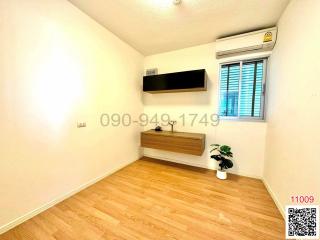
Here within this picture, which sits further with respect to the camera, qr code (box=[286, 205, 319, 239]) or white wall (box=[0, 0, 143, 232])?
white wall (box=[0, 0, 143, 232])

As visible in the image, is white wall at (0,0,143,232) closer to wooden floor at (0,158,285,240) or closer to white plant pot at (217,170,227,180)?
wooden floor at (0,158,285,240)

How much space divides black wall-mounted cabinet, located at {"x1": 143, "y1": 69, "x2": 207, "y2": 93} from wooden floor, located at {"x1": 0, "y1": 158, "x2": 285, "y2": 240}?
5.80 ft

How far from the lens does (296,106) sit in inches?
59.5

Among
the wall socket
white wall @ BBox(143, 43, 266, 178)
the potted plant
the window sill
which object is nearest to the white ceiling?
white wall @ BBox(143, 43, 266, 178)

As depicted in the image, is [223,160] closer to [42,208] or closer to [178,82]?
[178,82]

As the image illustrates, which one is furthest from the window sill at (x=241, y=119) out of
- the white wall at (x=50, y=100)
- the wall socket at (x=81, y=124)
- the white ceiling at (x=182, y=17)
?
the wall socket at (x=81, y=124)

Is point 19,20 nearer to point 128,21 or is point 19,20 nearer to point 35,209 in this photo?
point 128,21

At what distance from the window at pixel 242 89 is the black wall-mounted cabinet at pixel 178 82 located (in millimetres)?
489

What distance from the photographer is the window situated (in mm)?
2598

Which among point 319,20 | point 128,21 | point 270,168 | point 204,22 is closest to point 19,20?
point 128,21

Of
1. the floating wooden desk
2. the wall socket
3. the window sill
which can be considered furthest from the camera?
the floating wooden desk

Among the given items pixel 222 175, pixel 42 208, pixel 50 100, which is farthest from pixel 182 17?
pixel 42 208

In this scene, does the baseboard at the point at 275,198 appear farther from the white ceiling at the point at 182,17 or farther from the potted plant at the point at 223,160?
the white ceiling at the point at 182,17

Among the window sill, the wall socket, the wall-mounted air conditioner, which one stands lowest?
the wall socket
